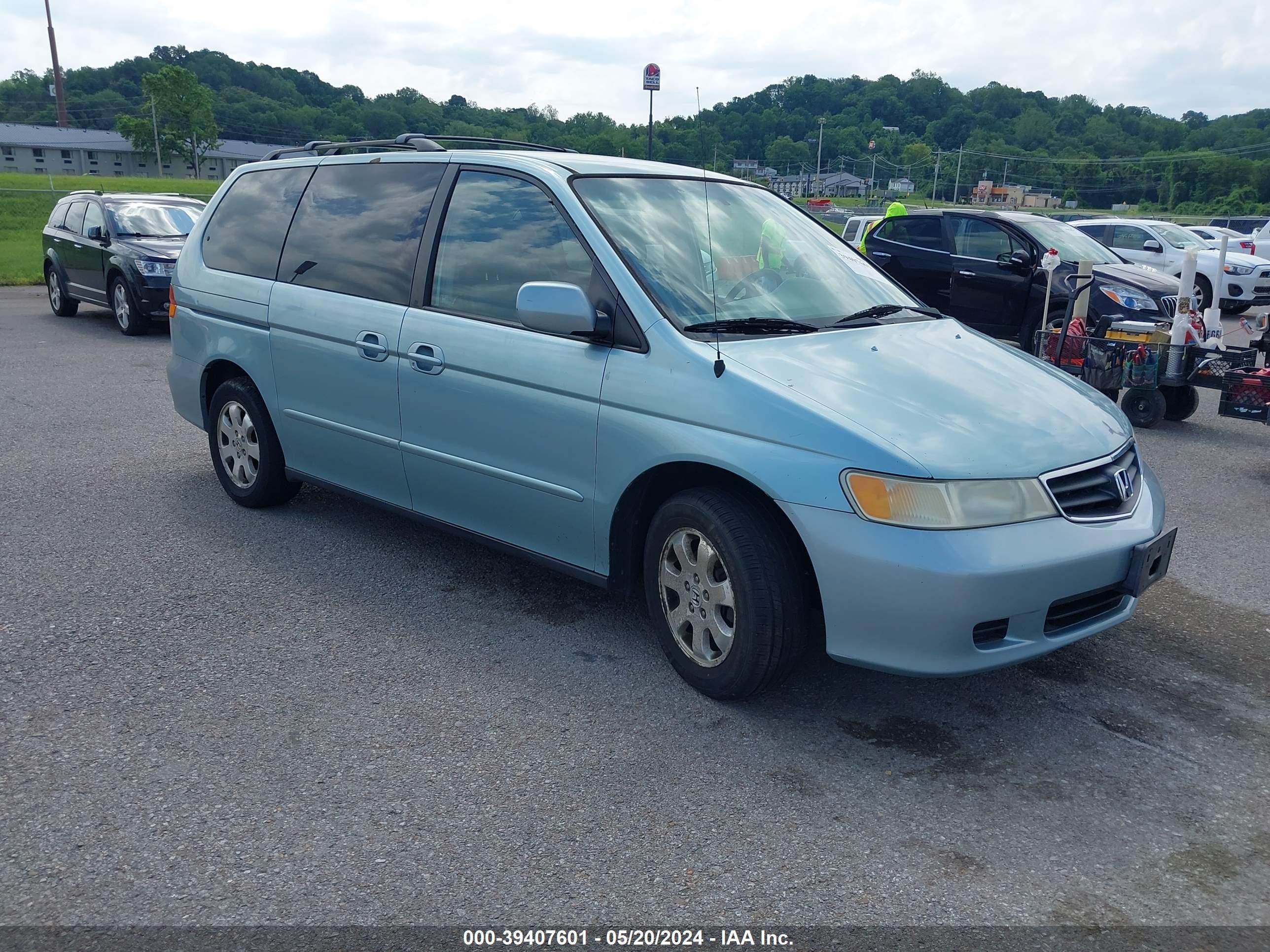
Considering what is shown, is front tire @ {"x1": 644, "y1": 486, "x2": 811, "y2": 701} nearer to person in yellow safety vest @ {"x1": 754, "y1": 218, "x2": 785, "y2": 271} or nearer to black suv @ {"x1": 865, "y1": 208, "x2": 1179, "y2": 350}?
person in yellow safety vest @ {"x1": 754, "y1": 218, "x2": 785, "y2": 271}

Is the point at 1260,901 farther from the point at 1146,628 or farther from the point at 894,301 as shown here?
the point at 894,301

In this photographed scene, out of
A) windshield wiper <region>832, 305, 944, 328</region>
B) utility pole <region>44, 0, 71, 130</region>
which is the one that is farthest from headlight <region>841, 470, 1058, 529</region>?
utility pole <region>44, 0, 71, 130</region>

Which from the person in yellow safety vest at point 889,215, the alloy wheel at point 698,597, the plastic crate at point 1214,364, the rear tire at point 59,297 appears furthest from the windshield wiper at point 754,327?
the rear tire at point 59,297

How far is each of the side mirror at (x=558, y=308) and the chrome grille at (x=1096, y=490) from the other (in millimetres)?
1618

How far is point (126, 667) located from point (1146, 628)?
13.2 feet

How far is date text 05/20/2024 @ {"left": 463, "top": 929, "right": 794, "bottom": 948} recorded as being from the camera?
8.14 ft

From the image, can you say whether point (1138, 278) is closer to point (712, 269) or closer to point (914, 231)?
point (914, 231)

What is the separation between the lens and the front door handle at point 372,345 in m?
4.58

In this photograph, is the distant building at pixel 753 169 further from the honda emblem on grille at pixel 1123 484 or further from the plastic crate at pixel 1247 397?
the plastic crate at pixel 1247 397

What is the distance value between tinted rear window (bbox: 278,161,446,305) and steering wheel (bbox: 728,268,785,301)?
1.45 metres

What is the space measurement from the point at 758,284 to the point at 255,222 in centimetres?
291

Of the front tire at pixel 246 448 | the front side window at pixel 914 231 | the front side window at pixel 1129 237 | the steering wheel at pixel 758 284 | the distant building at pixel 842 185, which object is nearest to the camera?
the steering wheel at pixel 758 284

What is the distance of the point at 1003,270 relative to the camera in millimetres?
11977

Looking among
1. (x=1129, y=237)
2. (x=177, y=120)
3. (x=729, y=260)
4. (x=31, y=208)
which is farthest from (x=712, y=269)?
(x=177, y=120)
